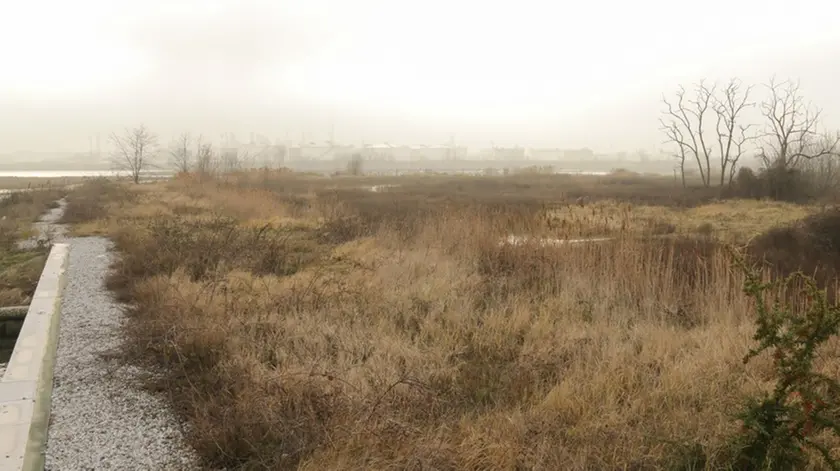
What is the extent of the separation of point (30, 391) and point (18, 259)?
8.46m

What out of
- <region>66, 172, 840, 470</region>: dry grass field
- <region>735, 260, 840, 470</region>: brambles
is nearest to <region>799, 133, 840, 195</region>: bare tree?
<region>66, 172, 840, 470</region>: dry grass field

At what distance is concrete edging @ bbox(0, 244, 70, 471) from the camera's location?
3631mm

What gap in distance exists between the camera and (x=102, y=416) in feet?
13.7

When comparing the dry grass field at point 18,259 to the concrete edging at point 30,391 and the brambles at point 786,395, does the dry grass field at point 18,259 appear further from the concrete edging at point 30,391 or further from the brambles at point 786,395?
the brambles at point 786,395

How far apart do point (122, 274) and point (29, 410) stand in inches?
195

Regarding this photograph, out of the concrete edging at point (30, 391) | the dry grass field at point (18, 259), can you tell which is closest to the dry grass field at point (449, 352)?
the concrete edging at point (30, 391)

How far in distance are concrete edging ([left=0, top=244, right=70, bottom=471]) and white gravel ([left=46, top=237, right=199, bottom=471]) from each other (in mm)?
78

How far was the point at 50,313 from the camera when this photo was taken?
694cm

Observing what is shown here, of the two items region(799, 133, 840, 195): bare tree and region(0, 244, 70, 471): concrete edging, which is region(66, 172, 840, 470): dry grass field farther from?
region(799, 133, 840, 195): bare tree

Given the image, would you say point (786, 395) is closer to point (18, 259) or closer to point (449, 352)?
point (449, 352)

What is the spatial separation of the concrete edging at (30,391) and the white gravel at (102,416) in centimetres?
8

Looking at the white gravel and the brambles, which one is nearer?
the brambles

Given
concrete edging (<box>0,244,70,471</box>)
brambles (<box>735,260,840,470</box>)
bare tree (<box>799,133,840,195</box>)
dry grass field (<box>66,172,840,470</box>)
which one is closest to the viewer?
brambles (<box>735,260,840,470</box>)

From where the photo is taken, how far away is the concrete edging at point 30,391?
3631 millimetres
